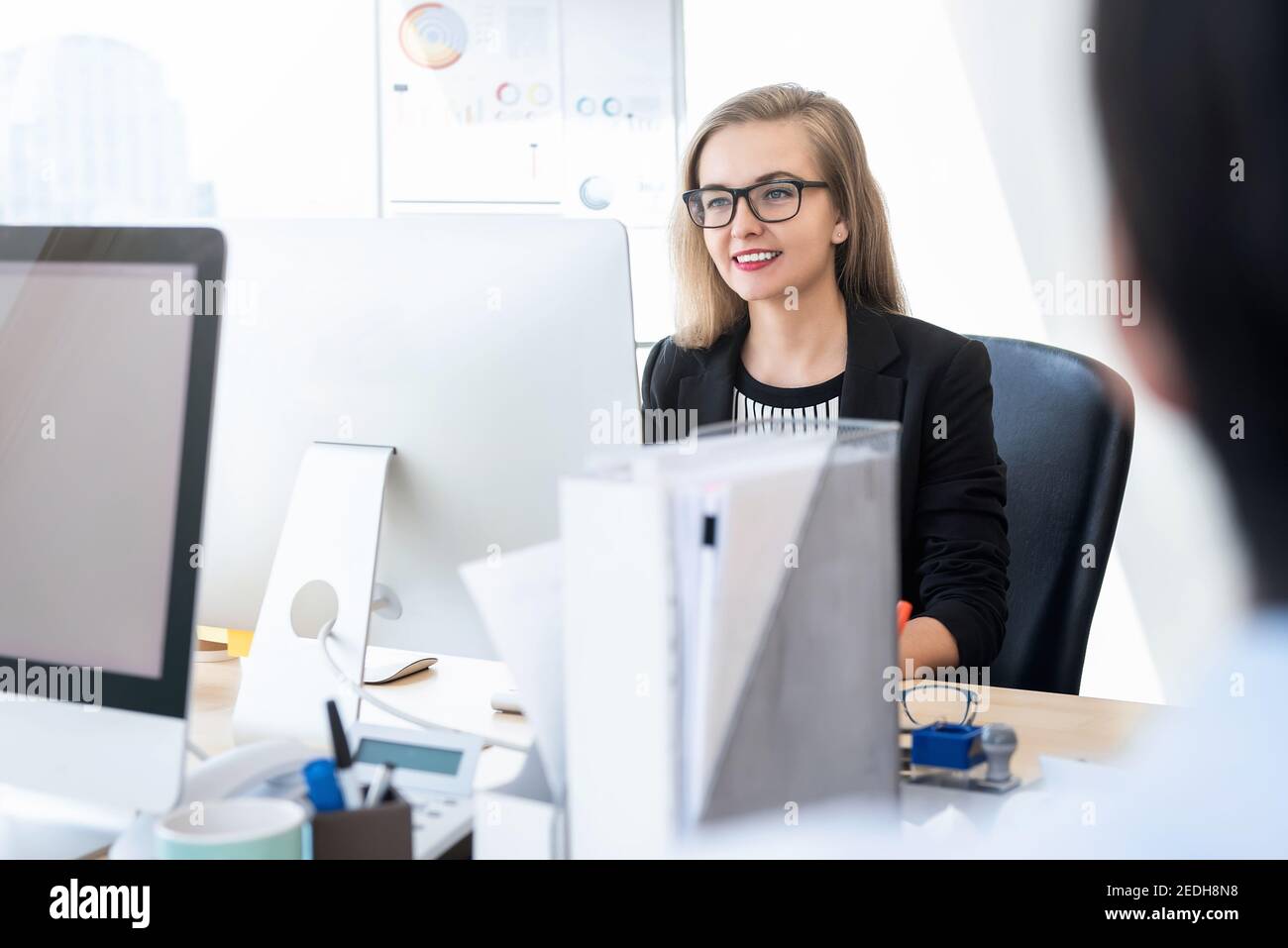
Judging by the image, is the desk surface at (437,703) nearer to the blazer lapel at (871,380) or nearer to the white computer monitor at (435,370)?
the white computer monitor at (435,370)

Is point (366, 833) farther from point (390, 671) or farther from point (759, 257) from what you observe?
point (759, 257)

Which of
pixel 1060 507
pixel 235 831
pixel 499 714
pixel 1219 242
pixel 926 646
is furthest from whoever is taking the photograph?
pixel 1219 242

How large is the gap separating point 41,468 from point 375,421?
10.9 inches

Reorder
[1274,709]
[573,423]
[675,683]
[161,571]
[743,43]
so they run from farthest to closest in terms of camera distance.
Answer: [743,43] < [1274,709] < [573,423] < [161,571] < [675,683]

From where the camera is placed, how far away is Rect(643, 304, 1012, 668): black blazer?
139 cm

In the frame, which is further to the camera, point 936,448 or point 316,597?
point 936,448

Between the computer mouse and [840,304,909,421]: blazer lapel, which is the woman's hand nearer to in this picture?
[840,304,909,421]: blazer lapel

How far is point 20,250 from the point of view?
2.66ft

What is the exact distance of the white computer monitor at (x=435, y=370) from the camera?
3.07 ft

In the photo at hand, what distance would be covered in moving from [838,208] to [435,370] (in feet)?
3.00

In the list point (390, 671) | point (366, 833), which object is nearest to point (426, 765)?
point (366, 833)

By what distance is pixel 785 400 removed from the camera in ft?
5.51

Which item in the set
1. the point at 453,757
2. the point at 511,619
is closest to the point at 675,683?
the point at 511,619
